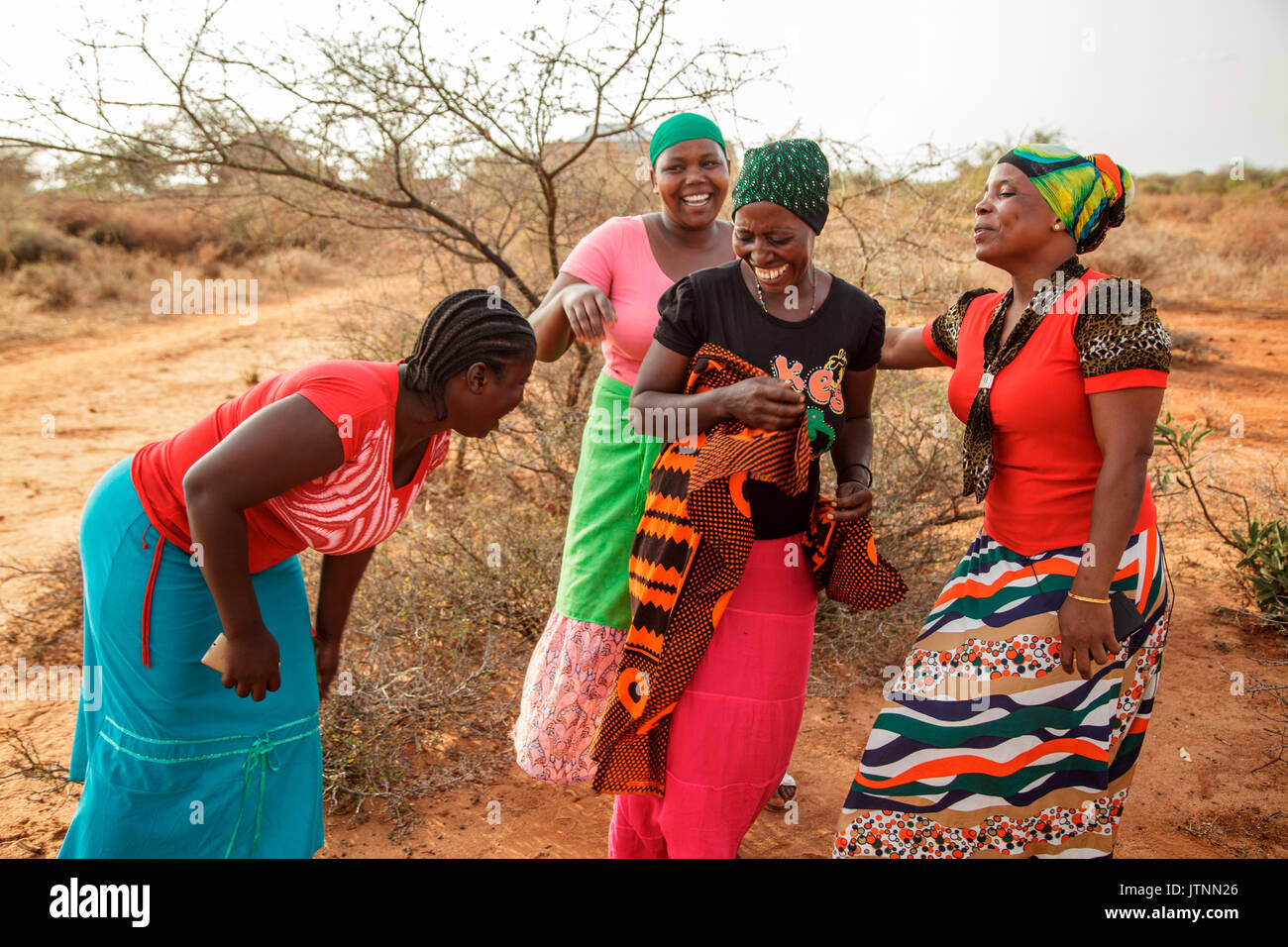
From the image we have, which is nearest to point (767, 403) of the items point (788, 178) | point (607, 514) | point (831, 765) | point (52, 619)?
point (788, 178)

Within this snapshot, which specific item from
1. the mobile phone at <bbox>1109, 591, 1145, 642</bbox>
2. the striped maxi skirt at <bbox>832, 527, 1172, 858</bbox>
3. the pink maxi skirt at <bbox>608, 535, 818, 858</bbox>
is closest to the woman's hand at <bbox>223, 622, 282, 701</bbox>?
the pink maxi skirt at <bbox>608, 535, 818, 858</bbox>

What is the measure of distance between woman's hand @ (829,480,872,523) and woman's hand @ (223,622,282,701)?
1219 mm

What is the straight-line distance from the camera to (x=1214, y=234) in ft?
47.4

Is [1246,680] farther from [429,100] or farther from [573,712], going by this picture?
[429,100]

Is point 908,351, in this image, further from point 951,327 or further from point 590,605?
point 590,605

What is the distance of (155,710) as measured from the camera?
5.91ft

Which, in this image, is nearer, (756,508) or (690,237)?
(756,508)

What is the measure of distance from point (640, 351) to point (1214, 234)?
1554 centimetres

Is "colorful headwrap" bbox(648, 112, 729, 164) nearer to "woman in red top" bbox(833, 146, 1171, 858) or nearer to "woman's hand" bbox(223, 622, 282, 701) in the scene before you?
"woman in red top" bbox(833, 146, 1171, 858)

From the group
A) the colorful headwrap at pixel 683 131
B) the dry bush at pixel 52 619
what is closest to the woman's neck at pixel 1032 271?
the colorful headwrap at pixel 683 131

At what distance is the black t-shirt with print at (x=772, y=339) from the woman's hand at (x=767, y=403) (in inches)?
5.1

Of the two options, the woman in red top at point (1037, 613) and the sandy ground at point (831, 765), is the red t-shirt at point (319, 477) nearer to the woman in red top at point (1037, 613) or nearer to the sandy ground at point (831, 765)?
the woman in red top at point (1037, 613)

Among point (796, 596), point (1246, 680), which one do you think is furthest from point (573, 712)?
point (1246, 680)

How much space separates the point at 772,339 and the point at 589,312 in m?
0.47
